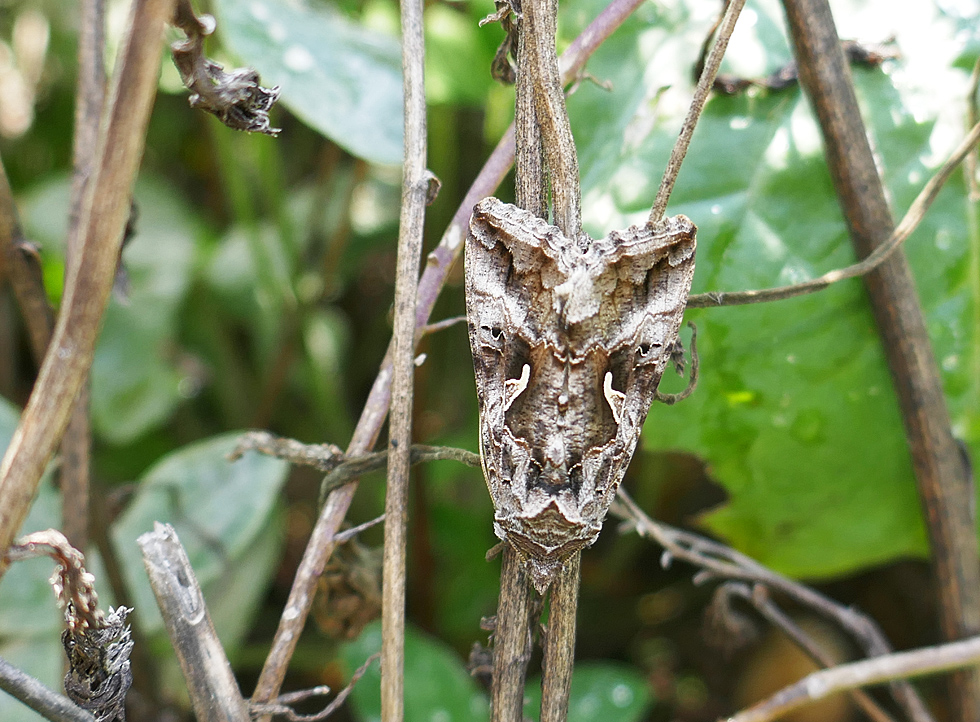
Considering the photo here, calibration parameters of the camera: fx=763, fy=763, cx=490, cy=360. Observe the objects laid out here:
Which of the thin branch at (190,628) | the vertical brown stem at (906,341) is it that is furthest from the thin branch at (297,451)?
the vertical brown stem at (906,341)

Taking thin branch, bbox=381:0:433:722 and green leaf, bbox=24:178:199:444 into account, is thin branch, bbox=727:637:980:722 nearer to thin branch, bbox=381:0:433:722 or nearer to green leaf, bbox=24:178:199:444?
thin branch, bbox=381:0:433:722

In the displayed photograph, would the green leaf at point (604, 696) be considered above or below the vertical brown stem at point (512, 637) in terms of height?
below

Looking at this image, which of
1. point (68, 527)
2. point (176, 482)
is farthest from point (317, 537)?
point (176, 482)

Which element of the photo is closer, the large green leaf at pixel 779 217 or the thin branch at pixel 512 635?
the thin branch at pixel 512 635

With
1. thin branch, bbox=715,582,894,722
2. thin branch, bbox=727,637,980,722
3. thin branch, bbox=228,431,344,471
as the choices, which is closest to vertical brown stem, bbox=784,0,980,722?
thin branch, bbox=715,582,894,722

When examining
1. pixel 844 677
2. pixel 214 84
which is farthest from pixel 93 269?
pixel 844 677

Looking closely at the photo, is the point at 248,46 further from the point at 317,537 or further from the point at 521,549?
the point at 521,549

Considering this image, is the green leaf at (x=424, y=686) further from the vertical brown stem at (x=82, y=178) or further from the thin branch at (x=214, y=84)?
the thin branch at (x=214, y=84)
